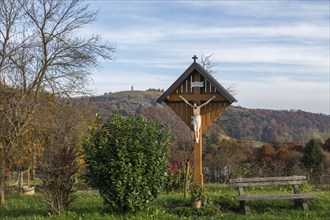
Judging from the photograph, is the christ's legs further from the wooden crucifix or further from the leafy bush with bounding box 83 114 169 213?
the leafy bush with bounding box 83 114 169 213

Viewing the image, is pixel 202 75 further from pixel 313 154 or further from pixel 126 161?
pixel 313 154

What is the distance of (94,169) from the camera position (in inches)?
407

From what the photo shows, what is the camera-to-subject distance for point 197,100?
457 inches

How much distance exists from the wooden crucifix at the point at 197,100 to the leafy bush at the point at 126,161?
106 centimetres

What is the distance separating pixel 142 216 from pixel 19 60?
6794 millimetres

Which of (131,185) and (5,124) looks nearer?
(131,185)

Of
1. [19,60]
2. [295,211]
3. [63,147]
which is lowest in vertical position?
[295,211]

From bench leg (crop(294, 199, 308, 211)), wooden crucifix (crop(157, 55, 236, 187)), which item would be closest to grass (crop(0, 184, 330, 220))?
bench leg (crop(294, 199, 308, 211))

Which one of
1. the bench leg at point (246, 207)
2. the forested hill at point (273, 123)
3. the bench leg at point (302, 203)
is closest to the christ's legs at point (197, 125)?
the bench leg at point (246, 207)

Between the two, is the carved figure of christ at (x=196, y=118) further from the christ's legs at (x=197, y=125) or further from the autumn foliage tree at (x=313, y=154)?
the autumn foliage tree at (x=313, y=154)

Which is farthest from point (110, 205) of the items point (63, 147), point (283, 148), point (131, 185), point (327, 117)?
point (327, 117)

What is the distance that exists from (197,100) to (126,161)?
2.58 m

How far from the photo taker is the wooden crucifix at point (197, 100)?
11.4 m

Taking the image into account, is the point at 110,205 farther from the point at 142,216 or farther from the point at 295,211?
the point at 295,211
